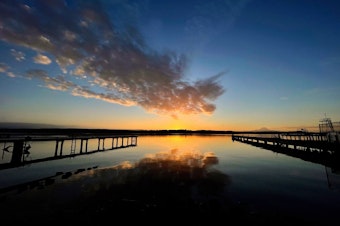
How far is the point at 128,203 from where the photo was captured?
11.3 m

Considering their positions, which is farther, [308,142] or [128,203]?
[308,142]

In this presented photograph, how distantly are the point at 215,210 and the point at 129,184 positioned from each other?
24.8 ft

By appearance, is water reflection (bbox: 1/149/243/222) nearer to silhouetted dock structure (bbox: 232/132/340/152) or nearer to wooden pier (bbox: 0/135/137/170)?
wooden pier (bbox: 0/135/137/170)

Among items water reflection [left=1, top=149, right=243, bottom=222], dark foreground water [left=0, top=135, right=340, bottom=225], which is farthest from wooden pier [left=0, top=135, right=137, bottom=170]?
water reflection [left=1, top=149, right=243, bottom=222]

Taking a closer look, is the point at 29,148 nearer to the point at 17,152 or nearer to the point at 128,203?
the point at 17,152

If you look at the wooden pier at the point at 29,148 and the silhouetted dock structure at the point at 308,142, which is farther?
the silhouetted dock structure at the point at 308,142

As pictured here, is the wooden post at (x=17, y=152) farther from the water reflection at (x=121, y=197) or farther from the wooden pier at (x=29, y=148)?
the water reflection at (x=121, y=197)

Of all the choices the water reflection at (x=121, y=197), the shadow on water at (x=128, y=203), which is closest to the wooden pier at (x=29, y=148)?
the water reflection at (x=121, y=197)

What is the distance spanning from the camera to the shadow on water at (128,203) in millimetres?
9234

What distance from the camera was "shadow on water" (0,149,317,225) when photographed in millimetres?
9234

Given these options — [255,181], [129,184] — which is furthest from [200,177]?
[129,184]

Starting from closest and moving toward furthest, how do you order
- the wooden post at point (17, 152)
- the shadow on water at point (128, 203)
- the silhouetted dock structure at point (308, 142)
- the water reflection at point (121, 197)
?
the shadow on water at point (128, 203) → the water reflection at point (121, 197) → the wooden post at point (17, 152) → the silhouetted dock structure at point (308, 142)

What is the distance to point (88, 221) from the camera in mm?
8961

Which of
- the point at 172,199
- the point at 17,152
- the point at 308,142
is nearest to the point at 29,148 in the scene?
the point at 17,152
